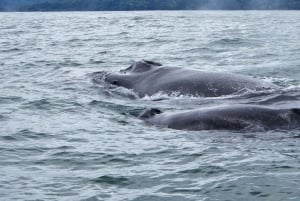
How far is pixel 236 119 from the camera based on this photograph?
10.6 metres

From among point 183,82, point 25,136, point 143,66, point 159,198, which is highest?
point 143,66

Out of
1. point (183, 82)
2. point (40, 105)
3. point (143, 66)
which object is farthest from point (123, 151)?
point (143, 66)

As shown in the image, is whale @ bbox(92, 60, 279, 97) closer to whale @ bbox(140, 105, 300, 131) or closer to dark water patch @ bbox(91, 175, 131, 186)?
whale @ bbox(140, 105, 300, 131)

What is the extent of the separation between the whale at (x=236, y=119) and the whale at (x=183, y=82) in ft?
9.65

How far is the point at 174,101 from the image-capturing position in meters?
14.0

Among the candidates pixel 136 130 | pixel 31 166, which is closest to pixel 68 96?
pixel 136 130

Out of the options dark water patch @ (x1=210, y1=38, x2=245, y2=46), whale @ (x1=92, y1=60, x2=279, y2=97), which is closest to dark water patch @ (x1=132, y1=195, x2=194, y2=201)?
whale @ (x1=92, y1=60, x2=279, y2=97)

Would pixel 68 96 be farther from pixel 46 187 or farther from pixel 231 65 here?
pixel 231 65

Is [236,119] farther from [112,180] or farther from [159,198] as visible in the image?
[159,198]

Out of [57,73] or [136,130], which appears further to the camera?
[57,73]

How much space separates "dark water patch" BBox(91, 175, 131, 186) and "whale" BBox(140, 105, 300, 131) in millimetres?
2951

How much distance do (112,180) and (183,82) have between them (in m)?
7.12

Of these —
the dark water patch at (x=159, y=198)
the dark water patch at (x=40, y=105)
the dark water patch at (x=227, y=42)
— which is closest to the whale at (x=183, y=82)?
the dark water patch at (x=40, y=105)

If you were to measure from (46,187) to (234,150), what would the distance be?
322 cm
